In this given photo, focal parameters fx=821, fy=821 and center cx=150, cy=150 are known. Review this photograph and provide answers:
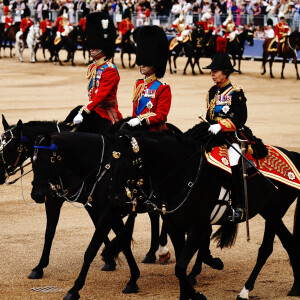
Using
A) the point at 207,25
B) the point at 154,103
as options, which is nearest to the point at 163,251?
the point at 154,103

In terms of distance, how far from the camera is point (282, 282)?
6.39m

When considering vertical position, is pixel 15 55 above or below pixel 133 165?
below

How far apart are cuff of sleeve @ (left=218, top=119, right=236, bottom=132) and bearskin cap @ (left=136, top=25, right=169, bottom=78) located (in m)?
1.08

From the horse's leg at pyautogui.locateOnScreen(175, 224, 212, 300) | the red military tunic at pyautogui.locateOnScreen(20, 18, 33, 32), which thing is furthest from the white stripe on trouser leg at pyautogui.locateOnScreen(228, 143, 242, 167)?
the red military tunic at pyautogui.locateOnScreen(20, 18, 33, 32)

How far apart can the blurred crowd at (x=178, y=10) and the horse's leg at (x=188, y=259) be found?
2189 cm

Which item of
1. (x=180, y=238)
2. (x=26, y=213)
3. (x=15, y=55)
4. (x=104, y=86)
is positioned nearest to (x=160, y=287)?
(x=180, y=238)

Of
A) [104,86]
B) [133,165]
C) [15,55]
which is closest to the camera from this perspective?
[133,165]

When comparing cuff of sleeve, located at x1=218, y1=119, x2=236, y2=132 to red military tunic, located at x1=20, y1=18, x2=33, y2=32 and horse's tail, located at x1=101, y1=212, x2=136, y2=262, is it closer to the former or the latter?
horse's tail, located at x1=101, y1=212, x2=136, y2=262

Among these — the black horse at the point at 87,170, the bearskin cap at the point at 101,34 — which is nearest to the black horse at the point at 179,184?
the black horse at the point at 87,170

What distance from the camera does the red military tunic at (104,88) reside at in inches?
292

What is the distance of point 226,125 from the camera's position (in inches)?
240

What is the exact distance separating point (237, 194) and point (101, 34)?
2.44m

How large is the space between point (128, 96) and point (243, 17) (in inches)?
418

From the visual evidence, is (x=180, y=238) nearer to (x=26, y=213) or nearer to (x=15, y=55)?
(x=26, y=213)
